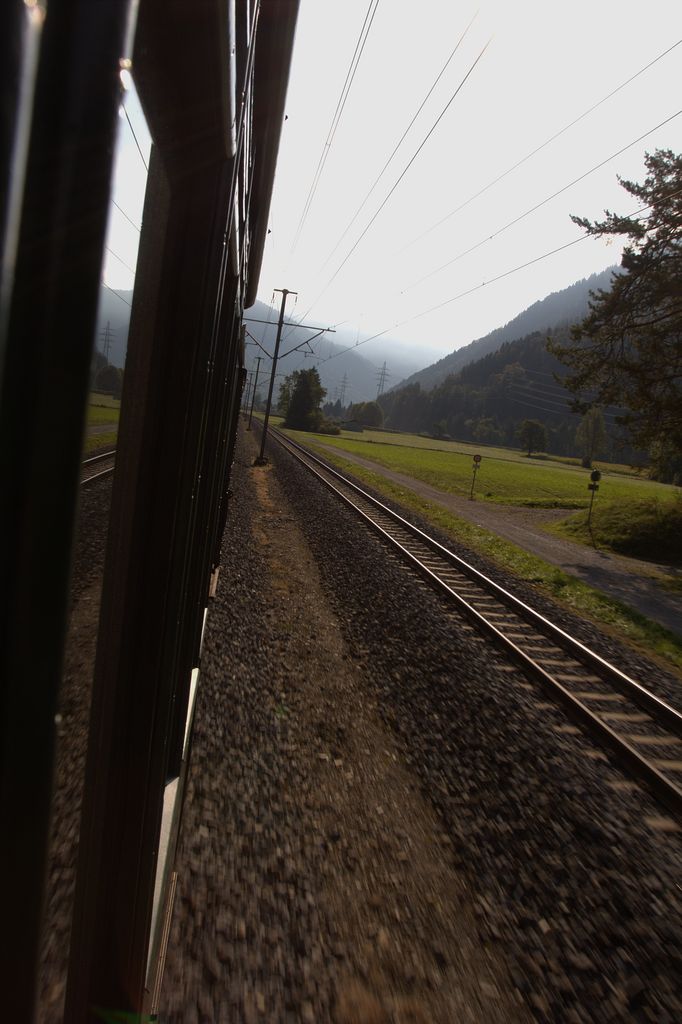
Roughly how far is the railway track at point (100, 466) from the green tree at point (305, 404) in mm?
82409

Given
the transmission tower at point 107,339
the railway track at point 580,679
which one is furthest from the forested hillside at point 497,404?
the transmission tower at point 107,339

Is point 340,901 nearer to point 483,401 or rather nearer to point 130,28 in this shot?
point 130,28

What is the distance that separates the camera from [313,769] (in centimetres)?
441

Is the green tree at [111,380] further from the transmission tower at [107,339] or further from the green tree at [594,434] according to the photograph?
the green tree at [594,434]

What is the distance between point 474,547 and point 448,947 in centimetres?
1279

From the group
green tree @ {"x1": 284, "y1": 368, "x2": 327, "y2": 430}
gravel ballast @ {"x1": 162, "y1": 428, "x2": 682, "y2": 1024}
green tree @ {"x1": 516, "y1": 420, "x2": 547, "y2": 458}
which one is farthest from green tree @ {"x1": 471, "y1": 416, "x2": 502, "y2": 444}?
gravel ballast @ {"x1": 162, "y1": 428, "x2": 682, "y2": 1024}

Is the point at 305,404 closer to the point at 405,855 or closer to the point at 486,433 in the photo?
the point at 486,433

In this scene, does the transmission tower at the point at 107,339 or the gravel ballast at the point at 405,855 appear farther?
the gravel ballast at the point at 405,855

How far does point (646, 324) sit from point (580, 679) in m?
14.9

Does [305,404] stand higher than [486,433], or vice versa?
[486,433]

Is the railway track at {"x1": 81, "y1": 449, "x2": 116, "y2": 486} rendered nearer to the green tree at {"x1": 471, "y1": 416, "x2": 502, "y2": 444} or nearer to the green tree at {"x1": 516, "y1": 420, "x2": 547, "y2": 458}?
the green tree at {"x1": 516, "y1": 420, "x2": 547, "y2": 458}

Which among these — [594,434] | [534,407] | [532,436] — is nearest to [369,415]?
[532,436]

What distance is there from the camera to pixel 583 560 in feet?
54.7

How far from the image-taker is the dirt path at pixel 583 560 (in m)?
13.0
